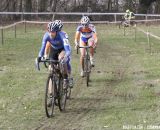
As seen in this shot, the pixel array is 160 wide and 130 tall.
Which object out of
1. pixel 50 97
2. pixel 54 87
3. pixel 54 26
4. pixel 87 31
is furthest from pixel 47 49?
pixel 87 31

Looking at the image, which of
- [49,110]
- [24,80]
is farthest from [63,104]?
[24,80]

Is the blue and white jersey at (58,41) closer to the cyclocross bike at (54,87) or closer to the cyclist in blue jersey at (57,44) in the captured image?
the cyclist in blue jersey at (57,44)

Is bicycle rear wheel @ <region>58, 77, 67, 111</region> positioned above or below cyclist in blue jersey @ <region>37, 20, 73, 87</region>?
below

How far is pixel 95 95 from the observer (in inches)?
472

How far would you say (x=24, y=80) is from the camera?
1421cm

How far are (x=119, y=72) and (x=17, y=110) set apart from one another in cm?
589

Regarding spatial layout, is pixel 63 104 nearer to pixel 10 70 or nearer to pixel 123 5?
pixel 10 70

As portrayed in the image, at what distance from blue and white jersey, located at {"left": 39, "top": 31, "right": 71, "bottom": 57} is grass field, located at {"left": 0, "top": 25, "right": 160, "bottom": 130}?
4.19 feet

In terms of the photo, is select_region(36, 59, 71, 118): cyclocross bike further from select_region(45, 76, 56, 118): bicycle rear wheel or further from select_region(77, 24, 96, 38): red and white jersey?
select_region(77, 24, 96, 38): red and white jersey

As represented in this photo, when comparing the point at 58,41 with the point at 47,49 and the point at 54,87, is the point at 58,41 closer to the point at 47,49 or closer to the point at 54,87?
the point at 47,49

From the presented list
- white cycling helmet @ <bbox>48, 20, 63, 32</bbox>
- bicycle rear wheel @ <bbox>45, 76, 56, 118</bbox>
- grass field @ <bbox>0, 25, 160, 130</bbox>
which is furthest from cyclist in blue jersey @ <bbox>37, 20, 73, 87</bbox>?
grass field @ <bbox>0, 25, 160, 130</bbox>

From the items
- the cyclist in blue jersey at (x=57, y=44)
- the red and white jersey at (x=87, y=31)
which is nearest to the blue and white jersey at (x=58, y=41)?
the cyclist in blue jersey at (x=57, y=44)

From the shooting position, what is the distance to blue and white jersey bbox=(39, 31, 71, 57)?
10.1 metres

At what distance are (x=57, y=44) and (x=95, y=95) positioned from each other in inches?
79.4
